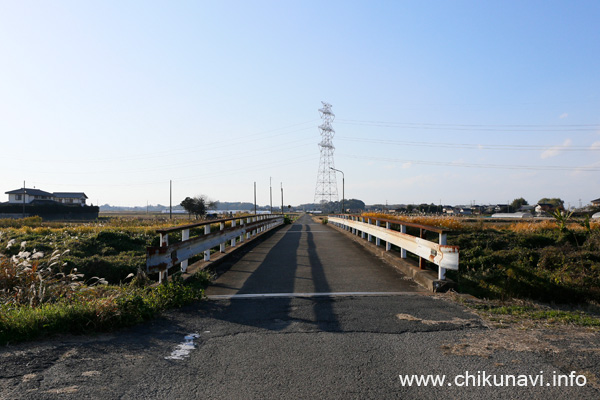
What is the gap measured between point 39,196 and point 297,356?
108 m

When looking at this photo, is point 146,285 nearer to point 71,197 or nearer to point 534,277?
point 534,277

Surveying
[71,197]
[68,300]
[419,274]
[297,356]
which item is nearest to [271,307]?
[297,356]

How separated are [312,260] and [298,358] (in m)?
7.91

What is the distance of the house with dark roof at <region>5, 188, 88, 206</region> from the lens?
→ 294ft

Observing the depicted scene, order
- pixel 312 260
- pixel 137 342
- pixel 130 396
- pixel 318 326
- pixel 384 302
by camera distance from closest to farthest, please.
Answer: pixel 130 396 → pixel 137 342 → pixel 318 326 → pixel 384 302 → pixel 312 260

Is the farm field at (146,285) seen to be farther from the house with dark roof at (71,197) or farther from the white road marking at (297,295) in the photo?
the house with dark roof at (71,197)

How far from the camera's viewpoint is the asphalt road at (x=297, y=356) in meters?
3.41

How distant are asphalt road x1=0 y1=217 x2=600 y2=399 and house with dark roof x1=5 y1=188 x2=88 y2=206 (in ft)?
286

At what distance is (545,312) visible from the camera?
18.8 feet

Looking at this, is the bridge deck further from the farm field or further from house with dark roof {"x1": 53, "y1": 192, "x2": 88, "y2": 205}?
house with dark roof {"x1": 53, "y1": 192, "x2": 88, "y2": 205}

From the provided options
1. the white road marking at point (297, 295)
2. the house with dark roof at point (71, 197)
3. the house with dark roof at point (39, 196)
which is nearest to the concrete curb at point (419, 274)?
the white road marking at point (297, 295)

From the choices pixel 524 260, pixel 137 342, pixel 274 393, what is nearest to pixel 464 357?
pixel 274 393

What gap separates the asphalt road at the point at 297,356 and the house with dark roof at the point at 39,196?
87149mm

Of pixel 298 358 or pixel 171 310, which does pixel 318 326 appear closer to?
pixel 298 358
